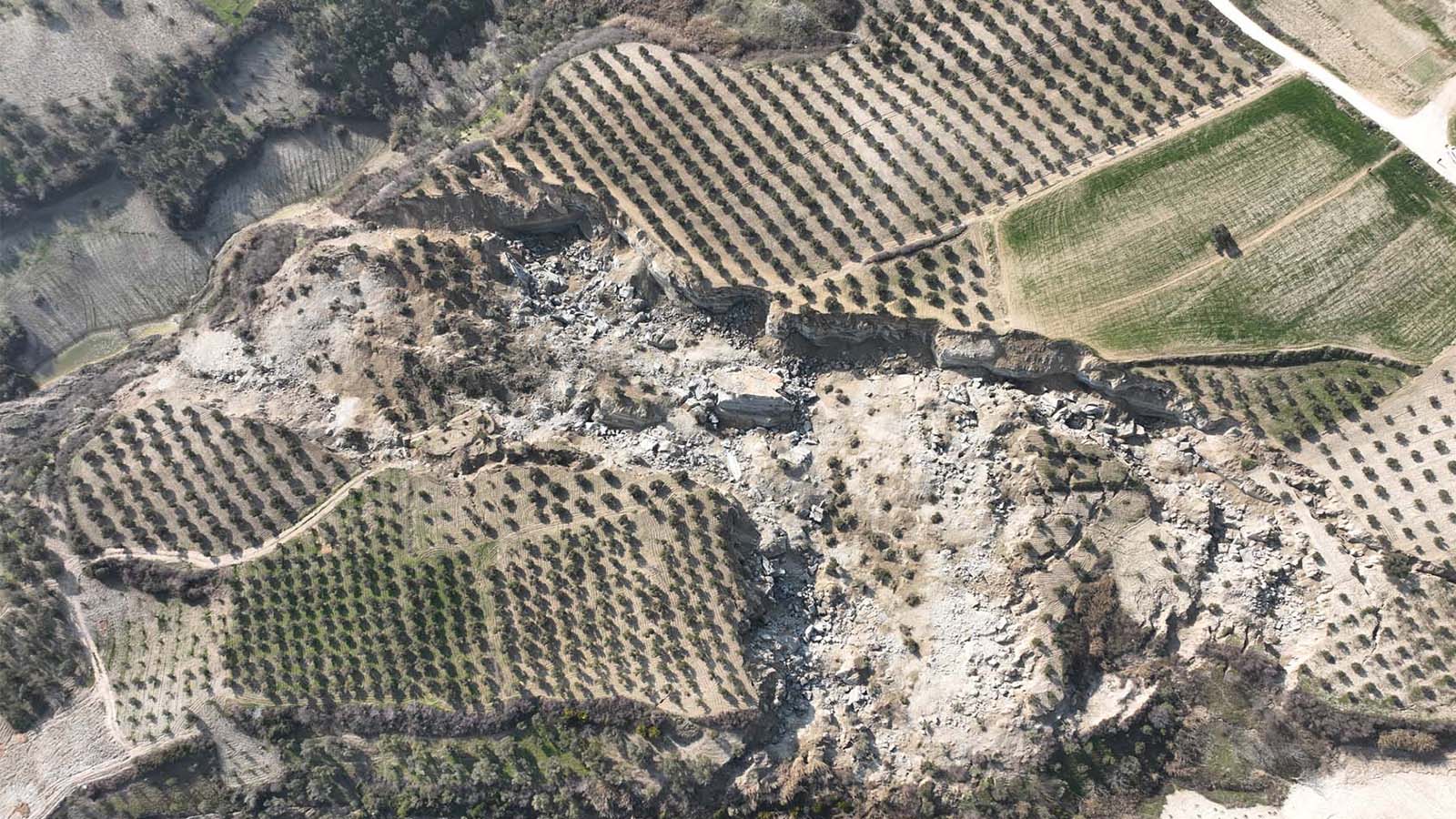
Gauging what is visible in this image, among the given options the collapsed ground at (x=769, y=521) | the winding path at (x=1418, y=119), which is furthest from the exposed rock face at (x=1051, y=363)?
the winding path at (x=1418, y=119)

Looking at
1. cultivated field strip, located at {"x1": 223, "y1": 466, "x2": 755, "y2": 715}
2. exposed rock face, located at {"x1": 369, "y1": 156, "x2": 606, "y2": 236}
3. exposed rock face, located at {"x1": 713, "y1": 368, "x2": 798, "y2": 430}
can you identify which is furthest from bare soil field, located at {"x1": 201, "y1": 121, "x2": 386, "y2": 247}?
exposed rock face, located at {"x1": 713, "y1": 368, "x2": 798, "y2": 430}

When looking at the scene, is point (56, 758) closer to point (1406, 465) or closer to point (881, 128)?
point (881, 128)

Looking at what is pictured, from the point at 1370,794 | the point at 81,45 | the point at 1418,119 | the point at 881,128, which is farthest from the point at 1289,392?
the point at 81,45

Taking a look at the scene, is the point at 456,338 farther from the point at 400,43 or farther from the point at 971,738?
the point at 971,738

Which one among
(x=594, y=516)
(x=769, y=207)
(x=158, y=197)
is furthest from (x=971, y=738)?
(x=158, y=197)

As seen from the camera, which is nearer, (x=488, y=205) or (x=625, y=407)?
(x=625, y=407)

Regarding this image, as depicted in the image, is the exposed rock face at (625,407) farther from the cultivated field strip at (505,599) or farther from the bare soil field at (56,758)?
the bare soil field at (56,758)

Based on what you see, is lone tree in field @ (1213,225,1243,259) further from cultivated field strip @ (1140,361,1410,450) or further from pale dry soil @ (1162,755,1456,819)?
pale dry soil @ (1162,755,1456,819)
